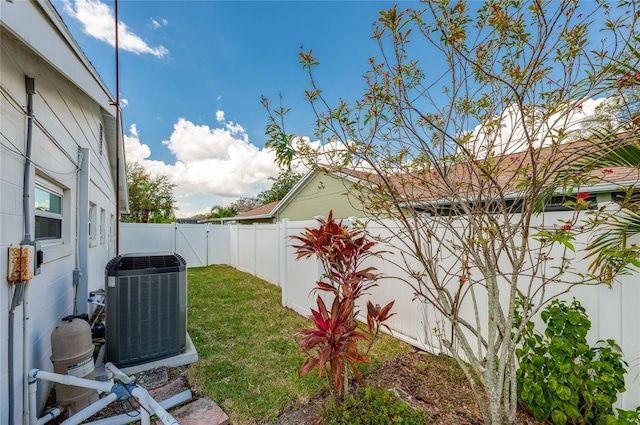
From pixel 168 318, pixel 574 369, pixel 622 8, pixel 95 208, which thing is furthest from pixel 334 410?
pixel 95 208

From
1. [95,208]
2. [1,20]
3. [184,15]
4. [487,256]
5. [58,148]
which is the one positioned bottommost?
[487,256]

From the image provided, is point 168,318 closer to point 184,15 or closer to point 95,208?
point 95,208

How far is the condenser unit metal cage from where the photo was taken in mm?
2977

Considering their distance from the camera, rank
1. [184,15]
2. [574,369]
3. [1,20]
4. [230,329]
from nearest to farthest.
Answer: [1,20], [574,369], [230,329], [184,15]

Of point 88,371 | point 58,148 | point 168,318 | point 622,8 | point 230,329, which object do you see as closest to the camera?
point 622,8

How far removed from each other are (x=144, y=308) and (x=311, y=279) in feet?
8.72

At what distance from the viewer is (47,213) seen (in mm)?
2910

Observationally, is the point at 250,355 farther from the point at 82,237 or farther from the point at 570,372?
the point at 570,372

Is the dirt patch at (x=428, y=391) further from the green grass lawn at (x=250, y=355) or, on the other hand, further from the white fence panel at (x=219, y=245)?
the white fence panel at (x=219, y=245)

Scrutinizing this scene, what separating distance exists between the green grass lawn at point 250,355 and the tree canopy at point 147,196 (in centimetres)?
1772

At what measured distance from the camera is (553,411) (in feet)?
6.77

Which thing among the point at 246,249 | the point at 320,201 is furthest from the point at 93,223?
the point at 320,201

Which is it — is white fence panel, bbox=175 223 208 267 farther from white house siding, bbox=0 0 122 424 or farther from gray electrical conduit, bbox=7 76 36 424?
gray electrical conduit, bbox=7 76 36 424

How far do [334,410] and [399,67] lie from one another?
2.87 metres
